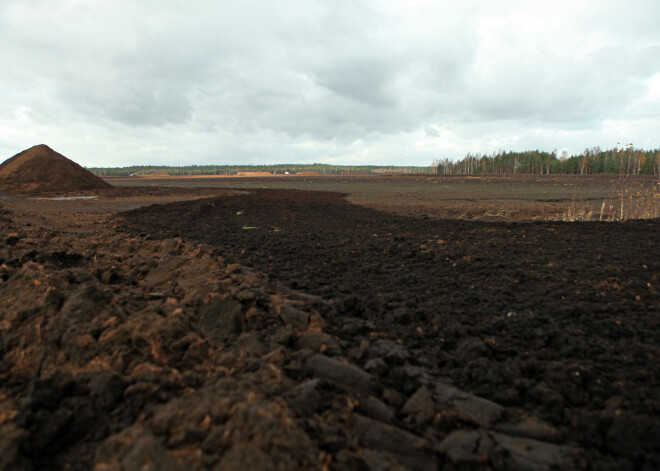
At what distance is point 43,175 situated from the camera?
26625 millimetres

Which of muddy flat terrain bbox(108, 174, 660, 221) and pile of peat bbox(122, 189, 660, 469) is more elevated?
muddy flat terrain bbox(108, 174, 660, 221)

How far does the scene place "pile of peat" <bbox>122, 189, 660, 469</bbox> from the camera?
218 cm

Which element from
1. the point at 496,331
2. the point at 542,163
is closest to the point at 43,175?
the point at 496,331

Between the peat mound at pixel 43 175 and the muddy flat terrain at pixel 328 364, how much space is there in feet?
78.9

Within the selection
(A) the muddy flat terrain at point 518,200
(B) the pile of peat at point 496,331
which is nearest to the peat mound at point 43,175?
(A) the muddy flat terrain at point 518,200

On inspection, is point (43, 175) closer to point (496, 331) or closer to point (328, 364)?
point (328, 364)

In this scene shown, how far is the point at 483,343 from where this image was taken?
3176 millimetres

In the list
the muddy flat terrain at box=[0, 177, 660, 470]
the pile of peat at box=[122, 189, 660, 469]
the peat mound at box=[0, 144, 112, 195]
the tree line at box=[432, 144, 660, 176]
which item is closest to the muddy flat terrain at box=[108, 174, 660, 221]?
the pile of peat at box=[122, 189, 660, 469]

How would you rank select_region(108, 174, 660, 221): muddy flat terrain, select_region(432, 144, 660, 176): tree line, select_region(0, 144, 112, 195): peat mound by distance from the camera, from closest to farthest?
select_region(108, 174, 660, 221): muddy flat terrain, select_region(0, 144, 112, 195): peat mound, select_region(432, 144, 660, 176): tree line

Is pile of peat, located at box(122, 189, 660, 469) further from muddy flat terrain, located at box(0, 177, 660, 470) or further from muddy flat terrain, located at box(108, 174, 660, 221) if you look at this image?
muddy flat terrain, located at box(108, 174, 660, 221)

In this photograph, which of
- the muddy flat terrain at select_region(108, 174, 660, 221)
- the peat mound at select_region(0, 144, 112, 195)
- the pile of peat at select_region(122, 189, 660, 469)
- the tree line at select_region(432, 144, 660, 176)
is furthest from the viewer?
the tree line at select_region(432, 144, 660, 176)

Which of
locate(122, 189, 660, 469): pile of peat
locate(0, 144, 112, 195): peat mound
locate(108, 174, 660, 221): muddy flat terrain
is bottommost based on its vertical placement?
locate(122, 189, 660, 469): pile of peat

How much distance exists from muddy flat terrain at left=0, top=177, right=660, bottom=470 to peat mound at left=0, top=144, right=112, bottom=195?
946 inches

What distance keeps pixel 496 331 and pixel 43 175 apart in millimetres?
31857
